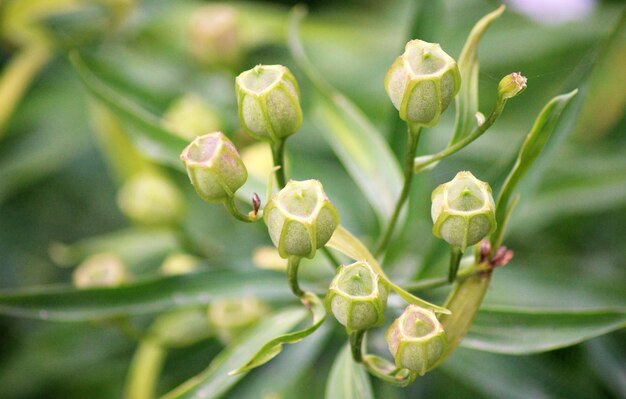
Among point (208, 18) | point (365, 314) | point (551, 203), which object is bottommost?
point (551, 203)

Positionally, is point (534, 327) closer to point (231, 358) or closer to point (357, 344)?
point (357, 344)

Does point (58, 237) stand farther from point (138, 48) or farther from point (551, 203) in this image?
point (551, 203)

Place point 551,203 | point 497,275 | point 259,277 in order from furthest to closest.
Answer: point 551,203 < point 497,275 < point 259,277

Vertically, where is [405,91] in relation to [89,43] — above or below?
above

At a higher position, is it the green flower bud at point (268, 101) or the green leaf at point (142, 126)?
the green flower bud at point (268, 101)

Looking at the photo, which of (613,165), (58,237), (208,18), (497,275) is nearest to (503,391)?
(497,275)

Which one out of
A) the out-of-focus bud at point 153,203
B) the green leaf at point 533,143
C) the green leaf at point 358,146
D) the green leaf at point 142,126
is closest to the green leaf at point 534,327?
the green leaf at point 533,143

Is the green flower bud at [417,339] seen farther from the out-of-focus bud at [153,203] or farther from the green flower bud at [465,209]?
the out-of-focus bud at [153,203]
